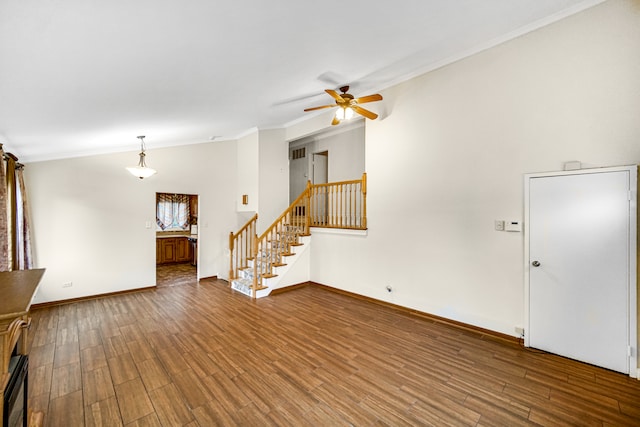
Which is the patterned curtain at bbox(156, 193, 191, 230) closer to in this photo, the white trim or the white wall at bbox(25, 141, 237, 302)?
the white wall at bbox(25, 141, 237, 302)

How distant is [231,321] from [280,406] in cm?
205

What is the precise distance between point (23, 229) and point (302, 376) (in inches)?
193

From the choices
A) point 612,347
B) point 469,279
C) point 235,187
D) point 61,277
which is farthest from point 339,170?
point 61,277

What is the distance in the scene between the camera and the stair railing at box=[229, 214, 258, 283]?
20.2 ft

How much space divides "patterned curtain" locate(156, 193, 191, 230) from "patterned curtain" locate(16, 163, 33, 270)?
4.12 meters

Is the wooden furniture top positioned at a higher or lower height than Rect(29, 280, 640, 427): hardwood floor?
higher

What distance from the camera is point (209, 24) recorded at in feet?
7.04

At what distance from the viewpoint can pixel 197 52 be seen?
2453 mm

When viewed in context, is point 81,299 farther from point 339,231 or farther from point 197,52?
point 197,52

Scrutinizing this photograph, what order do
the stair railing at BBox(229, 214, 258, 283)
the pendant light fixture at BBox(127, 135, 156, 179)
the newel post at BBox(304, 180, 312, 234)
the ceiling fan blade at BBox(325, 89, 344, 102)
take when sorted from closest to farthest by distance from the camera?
the ceiling fan blade at BBox(325, 89, 344, 102)
the pendant light fixture at BBox(127, 135, 156, 179)
the newel post at BBox(304, 180, 312, 234)
the stair railing at BBox(229, 214, 258, 283)

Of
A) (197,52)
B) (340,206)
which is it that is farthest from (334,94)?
(340,206)

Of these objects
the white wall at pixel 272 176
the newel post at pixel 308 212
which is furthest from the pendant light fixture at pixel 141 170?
the newel post at pixel 308 212

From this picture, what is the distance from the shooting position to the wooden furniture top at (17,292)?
50.9 inches

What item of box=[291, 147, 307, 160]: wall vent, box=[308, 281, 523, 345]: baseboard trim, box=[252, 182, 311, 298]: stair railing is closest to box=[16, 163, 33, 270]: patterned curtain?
box=[252, 182, 311, 298]: stair railing
